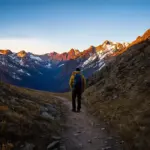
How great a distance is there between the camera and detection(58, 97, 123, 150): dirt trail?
11.1 metres

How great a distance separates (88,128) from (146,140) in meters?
4.98

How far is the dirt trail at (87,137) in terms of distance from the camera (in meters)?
11.1

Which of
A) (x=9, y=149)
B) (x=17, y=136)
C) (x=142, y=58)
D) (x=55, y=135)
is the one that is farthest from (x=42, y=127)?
(x=142, y=58)

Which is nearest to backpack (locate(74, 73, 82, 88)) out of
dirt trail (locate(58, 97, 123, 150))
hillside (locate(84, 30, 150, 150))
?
dirt trail (locate(58, 97, 123, 150))

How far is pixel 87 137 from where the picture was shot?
1270 centimetres

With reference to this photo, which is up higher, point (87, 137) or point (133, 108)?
point (133, 108)

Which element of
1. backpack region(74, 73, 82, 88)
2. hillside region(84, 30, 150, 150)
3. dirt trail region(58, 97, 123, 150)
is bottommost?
dirt trail region(58, 97, 123, 150)

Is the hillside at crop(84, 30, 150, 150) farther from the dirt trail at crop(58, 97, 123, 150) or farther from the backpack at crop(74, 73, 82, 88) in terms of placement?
the backpack at crop(74, 73, 82, 88)

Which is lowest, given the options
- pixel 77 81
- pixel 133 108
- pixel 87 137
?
pixel 87 137

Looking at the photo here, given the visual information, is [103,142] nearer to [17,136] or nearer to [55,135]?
[55,135]

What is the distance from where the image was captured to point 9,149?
9.27 m

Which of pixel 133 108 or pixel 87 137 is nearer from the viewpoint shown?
pixel 87 137

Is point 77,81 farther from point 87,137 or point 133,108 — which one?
point 87,137

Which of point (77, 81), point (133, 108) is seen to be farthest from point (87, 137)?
point (77, 81)
